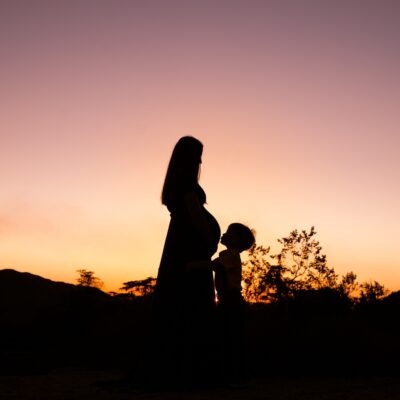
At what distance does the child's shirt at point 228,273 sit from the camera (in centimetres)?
514

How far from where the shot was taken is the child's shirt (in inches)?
203

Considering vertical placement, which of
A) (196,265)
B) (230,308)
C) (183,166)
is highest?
(183,166)

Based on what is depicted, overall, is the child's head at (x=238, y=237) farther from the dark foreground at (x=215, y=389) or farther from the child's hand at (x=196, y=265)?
the dark foreground at (x=215, y=389)

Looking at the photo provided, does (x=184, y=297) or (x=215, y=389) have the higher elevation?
(x=184, y=297)

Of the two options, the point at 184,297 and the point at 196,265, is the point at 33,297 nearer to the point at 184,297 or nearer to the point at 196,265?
the point at 184,297

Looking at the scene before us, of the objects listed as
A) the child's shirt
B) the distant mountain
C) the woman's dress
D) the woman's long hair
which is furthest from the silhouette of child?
the distant mountain

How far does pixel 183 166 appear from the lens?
4848 millimetres

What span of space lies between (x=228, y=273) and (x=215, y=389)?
4.07 feet

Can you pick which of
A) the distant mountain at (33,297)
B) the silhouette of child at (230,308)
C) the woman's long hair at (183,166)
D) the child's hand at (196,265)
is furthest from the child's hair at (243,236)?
the distant mountain at (33,297)

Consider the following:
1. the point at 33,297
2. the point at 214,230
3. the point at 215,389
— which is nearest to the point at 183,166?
the point at 214,230

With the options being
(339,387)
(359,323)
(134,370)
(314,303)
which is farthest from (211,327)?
(314,303)

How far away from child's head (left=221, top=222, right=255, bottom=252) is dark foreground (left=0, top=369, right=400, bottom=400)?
1535 millimetres

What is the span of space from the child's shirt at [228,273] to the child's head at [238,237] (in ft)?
0.46

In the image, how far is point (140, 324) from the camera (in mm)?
8164
